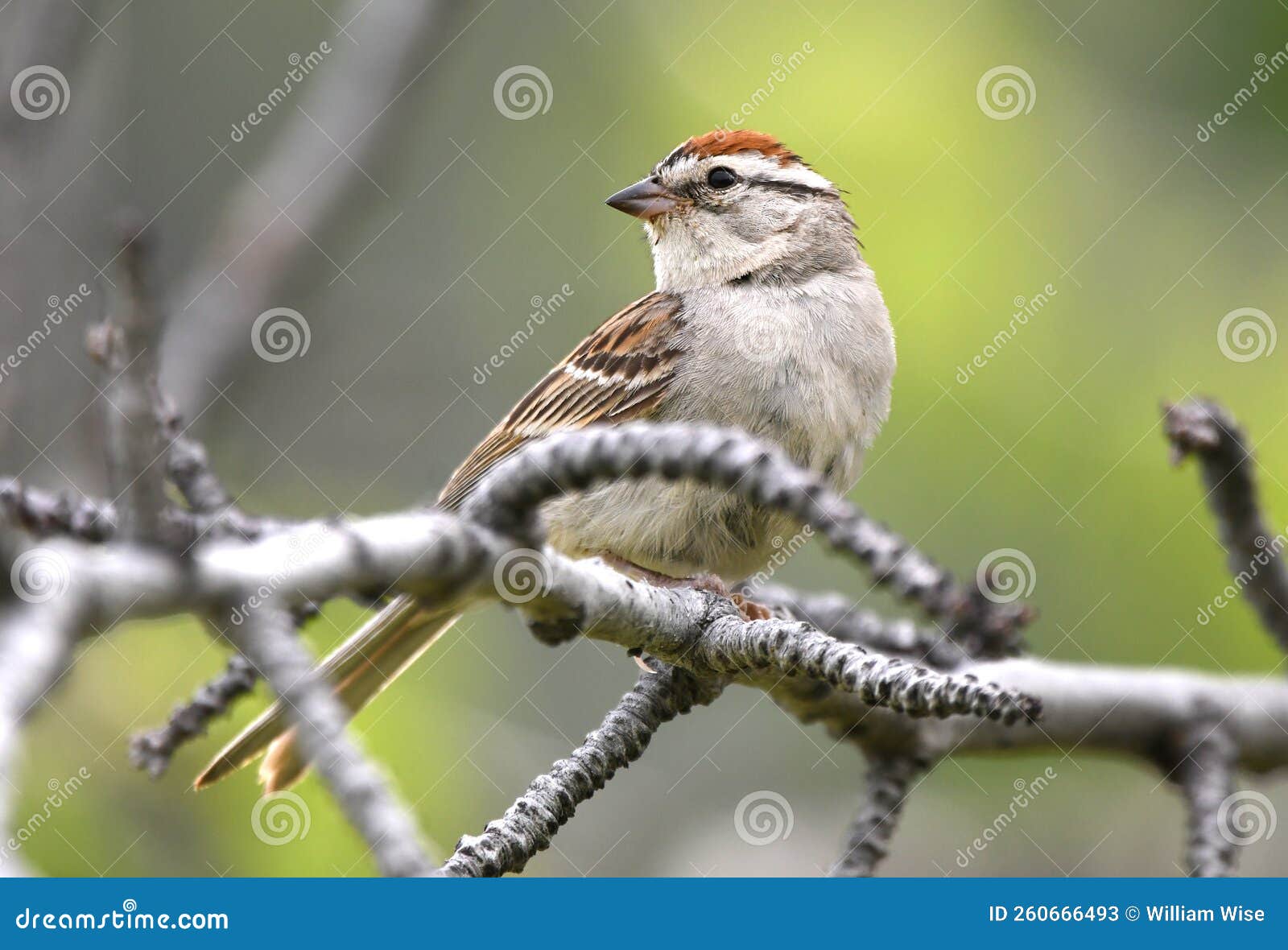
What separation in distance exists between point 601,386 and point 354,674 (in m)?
1.32

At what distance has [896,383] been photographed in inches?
178

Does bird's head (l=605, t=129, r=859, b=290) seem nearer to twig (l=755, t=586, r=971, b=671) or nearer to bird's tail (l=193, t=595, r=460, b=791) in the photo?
twig (l=755, t=586, r=971, b=671)

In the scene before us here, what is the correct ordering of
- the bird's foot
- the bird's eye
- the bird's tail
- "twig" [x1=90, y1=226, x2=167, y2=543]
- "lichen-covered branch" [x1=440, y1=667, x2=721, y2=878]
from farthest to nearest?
1. the bird's eye
2. the bird's tail
3. the bird's foot
4. "lichen-covered branch" [x1=440, y1=667, x2=721, y2=878]
5. "twig" [x1=90, y1=226, x2=167, y2=543]

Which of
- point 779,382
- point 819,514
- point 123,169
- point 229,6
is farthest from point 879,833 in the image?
point 229,6

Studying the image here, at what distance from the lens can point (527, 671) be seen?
5801mm

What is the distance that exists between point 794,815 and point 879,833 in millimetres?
2193

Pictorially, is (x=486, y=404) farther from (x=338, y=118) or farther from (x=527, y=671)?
(x=338, y=118)

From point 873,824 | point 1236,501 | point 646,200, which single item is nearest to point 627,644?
point 873,824

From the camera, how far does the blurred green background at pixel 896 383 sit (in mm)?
A: 3936

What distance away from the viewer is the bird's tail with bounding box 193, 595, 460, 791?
3.53 metres

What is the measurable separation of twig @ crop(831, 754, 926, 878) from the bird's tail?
1333mm

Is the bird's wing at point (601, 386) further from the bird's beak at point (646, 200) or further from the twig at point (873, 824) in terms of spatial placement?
the twig at point (873, 824)

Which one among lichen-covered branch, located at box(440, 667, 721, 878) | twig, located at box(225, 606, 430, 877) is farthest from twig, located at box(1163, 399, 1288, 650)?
twig, located at box(225, 606, 430, 877)

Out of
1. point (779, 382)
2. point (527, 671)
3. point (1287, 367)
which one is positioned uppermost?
point (1287, 367)
